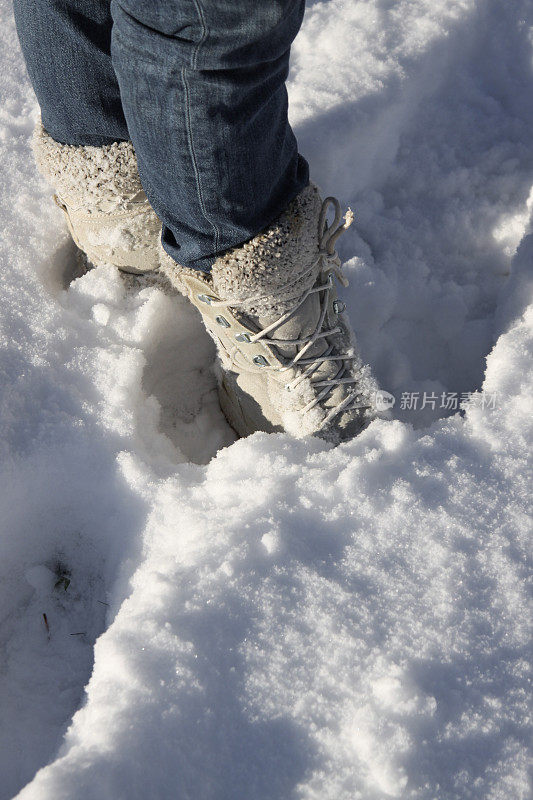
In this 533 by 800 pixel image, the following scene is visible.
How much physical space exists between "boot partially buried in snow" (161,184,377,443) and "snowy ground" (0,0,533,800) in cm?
10

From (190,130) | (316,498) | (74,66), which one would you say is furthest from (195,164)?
(316,498)

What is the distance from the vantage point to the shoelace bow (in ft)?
3.42

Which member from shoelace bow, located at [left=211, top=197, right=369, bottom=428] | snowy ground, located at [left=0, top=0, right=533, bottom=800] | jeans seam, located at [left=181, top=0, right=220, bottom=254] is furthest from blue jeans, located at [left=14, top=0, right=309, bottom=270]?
snowy ground, located at [left=0, top=0, right=533, bottom=800]

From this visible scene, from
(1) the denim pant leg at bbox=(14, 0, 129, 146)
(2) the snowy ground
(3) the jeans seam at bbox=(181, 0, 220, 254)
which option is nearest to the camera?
(3) the jeans seam at bbox=(181, 0, 220, 254)

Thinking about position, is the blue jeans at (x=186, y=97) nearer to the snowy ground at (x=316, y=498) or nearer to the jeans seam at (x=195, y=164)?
the jeans seam at (x=195, y=164)

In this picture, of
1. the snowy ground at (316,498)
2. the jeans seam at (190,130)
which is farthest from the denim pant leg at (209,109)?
the snowy ground at (316,498)

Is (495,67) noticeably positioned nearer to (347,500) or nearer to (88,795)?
(347,500)

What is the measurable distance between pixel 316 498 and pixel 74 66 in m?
0.75

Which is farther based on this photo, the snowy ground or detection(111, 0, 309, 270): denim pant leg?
the snowy ground

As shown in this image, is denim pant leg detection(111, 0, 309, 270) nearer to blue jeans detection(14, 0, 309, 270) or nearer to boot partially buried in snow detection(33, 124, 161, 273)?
blue jeans detection(14, 0, 309, 270)

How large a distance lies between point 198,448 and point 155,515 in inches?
11.8

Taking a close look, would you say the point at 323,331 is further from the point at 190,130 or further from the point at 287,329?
the point at 190,130

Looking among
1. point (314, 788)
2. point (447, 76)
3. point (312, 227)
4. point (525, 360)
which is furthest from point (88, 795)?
point (447, 76)

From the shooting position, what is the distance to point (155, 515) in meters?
1.03
